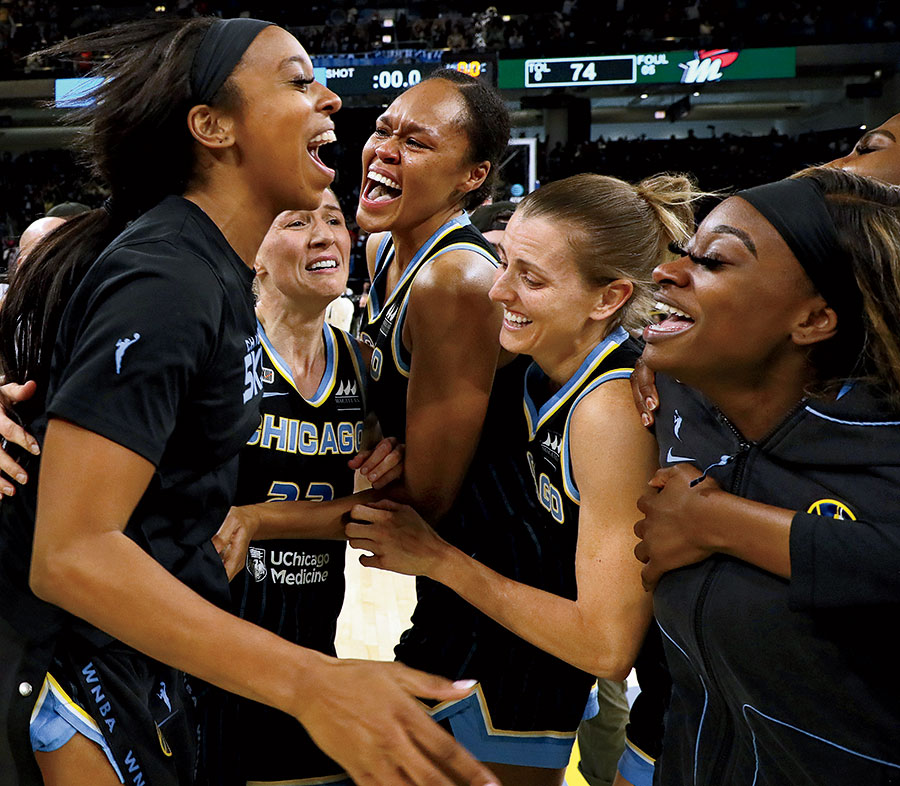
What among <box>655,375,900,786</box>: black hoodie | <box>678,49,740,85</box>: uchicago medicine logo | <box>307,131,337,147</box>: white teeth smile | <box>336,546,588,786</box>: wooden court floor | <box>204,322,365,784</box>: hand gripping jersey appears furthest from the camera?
<box>678,49,740,85</box>: uchicago medicine logo

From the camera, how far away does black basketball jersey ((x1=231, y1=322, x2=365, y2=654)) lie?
2186 millimetres

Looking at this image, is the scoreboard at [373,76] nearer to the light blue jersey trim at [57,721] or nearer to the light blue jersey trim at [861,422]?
the light blue jersey trim at [861,422]

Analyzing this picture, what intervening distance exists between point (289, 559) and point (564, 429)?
809 mm

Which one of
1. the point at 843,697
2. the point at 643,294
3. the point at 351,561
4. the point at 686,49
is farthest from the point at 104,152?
the point at 686,49

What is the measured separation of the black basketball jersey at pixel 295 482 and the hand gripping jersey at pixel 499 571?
0.14m

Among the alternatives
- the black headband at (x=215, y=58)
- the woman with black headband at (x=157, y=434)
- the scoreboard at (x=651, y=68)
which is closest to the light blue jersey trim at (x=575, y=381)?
the woman with black headband at (x=157, y=434)

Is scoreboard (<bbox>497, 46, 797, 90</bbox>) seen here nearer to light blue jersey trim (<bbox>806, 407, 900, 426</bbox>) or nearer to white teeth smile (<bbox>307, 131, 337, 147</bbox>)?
white teeth smile (<bbox>307, 131, 337, 147</bbox>)

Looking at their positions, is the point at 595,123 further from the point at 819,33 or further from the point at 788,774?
the point at 788,774

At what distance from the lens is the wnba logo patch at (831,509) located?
4.16ft

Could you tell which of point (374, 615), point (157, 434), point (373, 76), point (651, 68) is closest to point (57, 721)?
point (157, 434)

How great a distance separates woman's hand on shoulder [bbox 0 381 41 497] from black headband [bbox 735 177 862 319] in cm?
116

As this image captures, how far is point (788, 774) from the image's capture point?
131 centimetres

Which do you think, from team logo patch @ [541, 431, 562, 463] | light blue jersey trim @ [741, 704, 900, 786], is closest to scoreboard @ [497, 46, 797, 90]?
team logo patch @ [541, 431, 562, 463]

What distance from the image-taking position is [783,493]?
133cm
